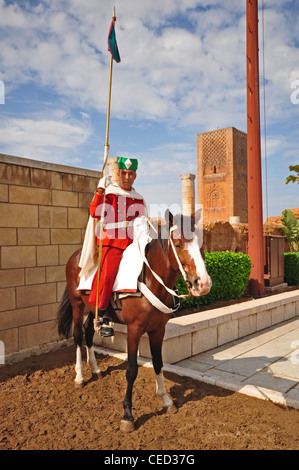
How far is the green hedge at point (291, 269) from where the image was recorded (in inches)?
456

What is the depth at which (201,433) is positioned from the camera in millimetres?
3049

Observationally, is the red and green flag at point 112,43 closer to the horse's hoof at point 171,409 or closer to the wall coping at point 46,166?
the wall coping at point 46,166

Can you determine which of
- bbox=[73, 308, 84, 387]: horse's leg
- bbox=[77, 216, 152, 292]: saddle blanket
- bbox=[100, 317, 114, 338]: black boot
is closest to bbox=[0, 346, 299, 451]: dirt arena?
bbox=[73, 308, 84, 387]: horse's leg

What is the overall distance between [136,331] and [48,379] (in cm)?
187

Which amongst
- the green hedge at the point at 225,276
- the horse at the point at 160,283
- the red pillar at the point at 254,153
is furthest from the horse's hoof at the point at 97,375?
the red pillar at the point at 254,153

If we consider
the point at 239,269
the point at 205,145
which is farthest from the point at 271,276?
the point at 205,145

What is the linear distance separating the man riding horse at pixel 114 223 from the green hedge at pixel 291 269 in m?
9.49

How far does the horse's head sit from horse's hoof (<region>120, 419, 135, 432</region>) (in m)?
1.46

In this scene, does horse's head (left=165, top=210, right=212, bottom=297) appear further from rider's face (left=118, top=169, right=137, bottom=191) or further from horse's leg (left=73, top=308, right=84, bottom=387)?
horse's leg (left=73, top=308, right=84, bottom=387)

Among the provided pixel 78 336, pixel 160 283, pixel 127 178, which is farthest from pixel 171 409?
pixel 127 178

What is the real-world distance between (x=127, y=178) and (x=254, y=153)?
264 inches

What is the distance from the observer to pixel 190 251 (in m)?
2.85

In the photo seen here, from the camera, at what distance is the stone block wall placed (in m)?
4.92

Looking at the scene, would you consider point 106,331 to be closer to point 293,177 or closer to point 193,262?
point 193,262
